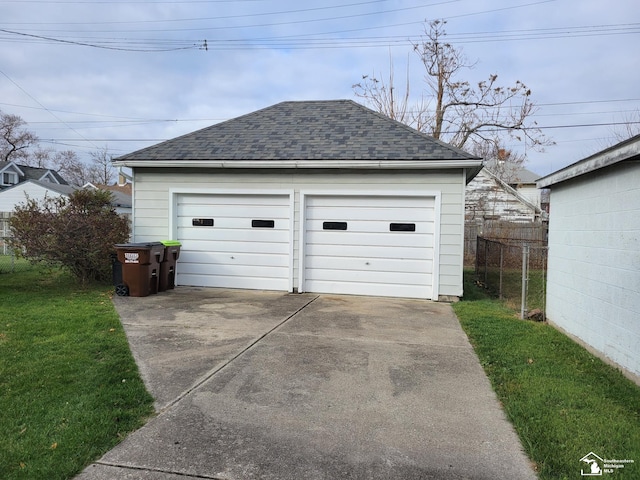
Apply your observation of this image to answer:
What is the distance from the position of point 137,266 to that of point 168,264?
3.55ft

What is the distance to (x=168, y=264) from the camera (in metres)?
9.66

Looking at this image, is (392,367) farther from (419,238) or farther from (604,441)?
(419,238)

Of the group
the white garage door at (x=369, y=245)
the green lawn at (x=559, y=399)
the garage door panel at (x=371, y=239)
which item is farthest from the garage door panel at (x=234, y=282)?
the green lawn at (x=559, y=399)

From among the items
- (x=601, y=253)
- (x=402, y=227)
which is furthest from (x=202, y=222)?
(x=601, y=253)

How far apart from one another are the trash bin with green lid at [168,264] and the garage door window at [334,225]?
10.4 feet

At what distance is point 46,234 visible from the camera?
9.20 metres

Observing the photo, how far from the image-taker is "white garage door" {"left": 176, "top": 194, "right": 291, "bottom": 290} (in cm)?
979

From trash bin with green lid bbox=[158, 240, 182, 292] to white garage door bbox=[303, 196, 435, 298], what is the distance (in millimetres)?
2823

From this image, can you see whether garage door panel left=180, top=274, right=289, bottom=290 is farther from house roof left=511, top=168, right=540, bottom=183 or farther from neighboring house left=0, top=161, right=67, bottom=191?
neighboring house left=0, top=161, right=67, bottom=191

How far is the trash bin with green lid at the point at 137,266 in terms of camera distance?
8.58m

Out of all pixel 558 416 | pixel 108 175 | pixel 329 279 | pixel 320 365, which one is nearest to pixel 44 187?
pixel 108 175

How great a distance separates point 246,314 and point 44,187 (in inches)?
1300

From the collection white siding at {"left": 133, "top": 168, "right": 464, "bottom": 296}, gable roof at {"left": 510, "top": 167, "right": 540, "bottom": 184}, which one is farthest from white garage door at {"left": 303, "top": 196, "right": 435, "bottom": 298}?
gable roof at {"left": 510, "top": 167, "right": 540, "bottom": 184}

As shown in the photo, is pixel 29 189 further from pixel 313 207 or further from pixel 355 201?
pixel 355 201
